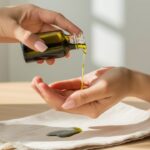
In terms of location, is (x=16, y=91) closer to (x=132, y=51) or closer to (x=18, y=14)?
(x=18, y=14)

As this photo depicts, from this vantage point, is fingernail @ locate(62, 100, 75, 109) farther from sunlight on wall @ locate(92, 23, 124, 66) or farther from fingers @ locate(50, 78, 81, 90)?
sunlight on wall @ locate(92, 23, 124, 66)

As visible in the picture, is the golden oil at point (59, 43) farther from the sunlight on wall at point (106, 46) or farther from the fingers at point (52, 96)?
the sunlight on wall at point (106, 46)

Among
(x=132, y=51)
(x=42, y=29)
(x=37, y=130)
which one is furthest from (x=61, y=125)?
(x=132, y=51)

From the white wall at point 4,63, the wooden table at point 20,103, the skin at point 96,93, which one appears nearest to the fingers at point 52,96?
the skin at point 96,93

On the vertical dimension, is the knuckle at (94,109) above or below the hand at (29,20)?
below

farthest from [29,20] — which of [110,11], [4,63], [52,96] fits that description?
[4,63]
